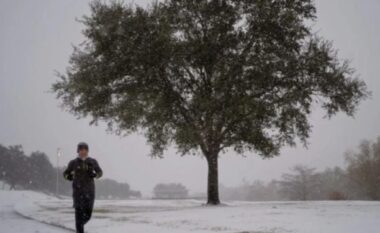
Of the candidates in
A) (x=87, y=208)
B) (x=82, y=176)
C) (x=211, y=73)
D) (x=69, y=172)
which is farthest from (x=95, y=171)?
(x=211, y=73)

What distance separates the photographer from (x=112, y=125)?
27734 mm

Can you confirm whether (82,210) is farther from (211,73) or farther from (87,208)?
(211,73)

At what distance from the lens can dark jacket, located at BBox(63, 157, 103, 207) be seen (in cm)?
1012

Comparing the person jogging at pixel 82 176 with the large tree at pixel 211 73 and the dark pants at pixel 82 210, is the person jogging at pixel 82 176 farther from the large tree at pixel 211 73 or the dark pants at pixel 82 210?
the large tree at pixel 211 73

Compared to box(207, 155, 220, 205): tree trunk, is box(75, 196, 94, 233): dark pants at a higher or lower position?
lower

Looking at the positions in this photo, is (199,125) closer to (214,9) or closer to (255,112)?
(255,112)

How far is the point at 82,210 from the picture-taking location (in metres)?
10.2

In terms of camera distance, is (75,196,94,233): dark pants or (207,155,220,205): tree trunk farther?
(207,155,220,205): tree trunk

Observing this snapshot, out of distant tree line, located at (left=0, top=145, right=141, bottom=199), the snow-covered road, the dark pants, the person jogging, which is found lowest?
the snow-covered road

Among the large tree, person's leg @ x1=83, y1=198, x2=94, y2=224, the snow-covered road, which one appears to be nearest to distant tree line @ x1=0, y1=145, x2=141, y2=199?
the large tree

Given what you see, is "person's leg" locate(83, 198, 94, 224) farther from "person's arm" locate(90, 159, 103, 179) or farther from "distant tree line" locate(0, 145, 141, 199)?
"distant tree line" locate(0, 145, 141, 199)

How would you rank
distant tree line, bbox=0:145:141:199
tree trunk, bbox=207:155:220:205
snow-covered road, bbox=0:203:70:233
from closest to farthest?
snow-covered road, bbox=0:203:70:233
tree trunk, bbox=207:155:220:205
distant tree line, bbox=0:145:141:199

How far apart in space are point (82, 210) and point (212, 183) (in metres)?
15.9

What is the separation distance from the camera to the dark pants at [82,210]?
1014 cm
